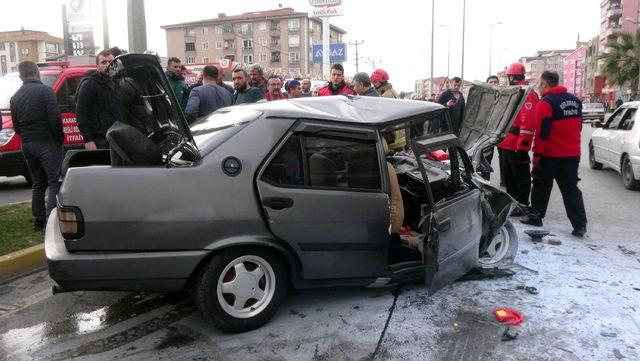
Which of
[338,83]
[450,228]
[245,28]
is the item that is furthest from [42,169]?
[245,28]

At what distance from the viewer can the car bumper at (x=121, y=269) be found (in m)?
2.77

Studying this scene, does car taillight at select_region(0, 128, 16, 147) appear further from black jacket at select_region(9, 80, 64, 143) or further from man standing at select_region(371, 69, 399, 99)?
man standing at select_region(371, 69, 399, 99)

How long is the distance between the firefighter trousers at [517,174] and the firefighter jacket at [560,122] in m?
0.91

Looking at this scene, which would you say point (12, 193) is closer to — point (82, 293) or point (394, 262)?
point (82, 293)

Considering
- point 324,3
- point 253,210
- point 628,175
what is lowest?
point 628,175

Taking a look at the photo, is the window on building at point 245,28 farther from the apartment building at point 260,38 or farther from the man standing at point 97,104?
the man standing at point 97,104

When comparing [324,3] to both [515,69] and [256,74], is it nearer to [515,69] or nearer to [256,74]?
[256,74]

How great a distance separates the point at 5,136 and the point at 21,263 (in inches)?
166

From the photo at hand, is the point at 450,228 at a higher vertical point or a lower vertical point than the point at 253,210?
lower

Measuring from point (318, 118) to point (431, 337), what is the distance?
5.36ft

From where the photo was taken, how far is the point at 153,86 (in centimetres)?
315

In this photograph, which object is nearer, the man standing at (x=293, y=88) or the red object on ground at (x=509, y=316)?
the red object on ground at (x=509, y=316)

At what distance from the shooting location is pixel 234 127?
3178 millimetres

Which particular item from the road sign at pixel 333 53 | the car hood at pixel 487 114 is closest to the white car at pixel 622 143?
the car hood at pixel 487 114
